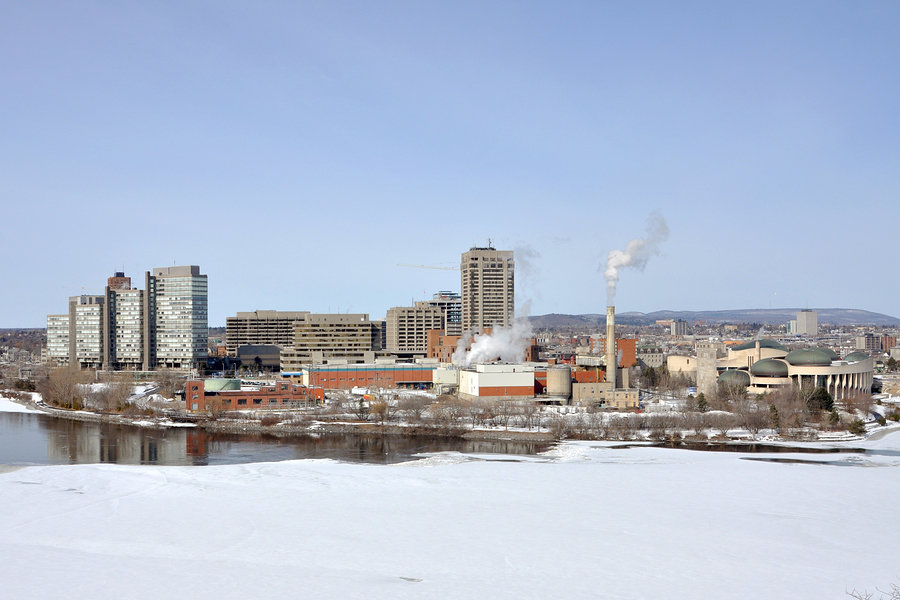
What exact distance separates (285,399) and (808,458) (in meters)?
22.7

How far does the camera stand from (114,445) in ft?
87.3

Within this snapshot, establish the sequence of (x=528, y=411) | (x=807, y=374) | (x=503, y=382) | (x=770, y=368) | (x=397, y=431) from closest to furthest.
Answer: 1. (x=397, y=431)
2. (x=528, y=411)
3. (x=503, y=382)
4. (x=807, y=374)
5. (x=770, y=368)

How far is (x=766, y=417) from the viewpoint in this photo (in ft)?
96.9

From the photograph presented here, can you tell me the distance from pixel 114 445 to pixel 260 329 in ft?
178

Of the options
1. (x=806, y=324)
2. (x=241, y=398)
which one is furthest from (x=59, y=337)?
(x=806, y=324)

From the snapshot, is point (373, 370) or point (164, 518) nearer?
point (164, 518)

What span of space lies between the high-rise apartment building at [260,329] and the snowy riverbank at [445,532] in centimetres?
6151

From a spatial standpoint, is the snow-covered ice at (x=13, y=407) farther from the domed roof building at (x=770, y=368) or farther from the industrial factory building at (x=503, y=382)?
the domed roof building at (x=770, y=368)

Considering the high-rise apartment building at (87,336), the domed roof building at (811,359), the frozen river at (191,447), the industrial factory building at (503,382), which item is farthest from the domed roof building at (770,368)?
the high-rise apartment building at (87,336)

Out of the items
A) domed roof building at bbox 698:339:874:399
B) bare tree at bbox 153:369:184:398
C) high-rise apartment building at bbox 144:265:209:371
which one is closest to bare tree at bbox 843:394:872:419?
domed roof building at bbox 698:339:874:399

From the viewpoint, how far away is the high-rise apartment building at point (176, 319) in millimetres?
58125

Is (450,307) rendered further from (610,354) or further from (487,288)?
(610,354)

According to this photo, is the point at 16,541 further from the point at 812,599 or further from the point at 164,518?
the point at 812,599

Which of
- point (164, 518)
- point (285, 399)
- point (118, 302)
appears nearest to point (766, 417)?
point (285, 399)
